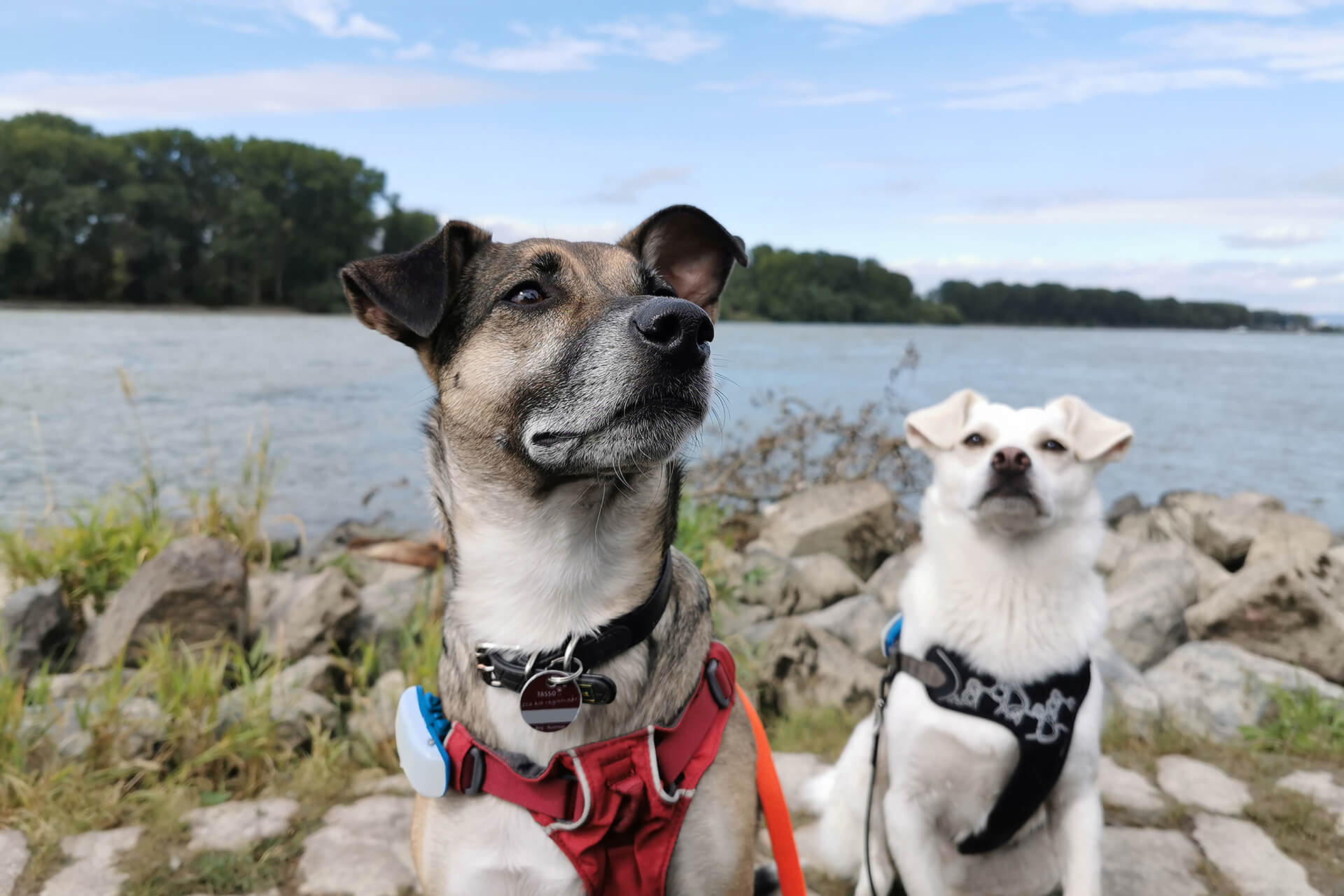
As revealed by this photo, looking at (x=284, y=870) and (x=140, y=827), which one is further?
(x=140, y=827)

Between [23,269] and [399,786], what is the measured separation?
138ft

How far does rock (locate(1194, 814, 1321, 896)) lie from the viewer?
349 cm

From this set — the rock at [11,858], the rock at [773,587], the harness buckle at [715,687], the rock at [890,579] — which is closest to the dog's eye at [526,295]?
the harness buckle at [715,687]

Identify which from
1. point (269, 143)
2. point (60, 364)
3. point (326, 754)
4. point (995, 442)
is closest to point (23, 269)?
point (269, 143)

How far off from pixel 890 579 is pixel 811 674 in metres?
2.35

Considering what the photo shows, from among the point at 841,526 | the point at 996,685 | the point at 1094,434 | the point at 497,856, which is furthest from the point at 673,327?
the point at 841,526

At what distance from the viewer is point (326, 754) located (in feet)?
15.1

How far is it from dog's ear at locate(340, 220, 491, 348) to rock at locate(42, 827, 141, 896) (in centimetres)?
255

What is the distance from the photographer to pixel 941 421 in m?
3.83

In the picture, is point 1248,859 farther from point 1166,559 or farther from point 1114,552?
point 1114,552

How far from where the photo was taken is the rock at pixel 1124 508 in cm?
1164

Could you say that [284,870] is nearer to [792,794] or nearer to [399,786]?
[399,786]

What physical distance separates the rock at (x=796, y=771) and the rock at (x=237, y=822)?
7.54 ft

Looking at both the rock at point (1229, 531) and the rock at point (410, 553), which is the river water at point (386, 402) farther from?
the rock at point (1229, 531)
